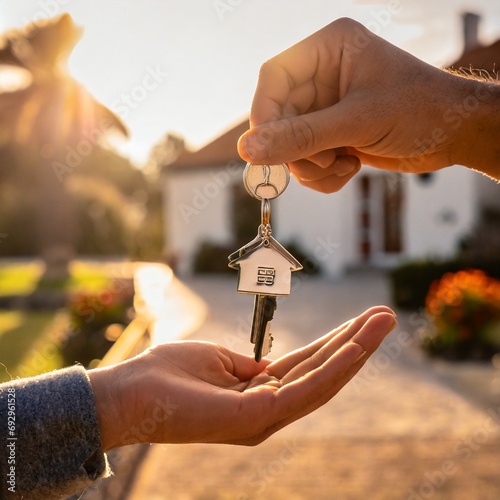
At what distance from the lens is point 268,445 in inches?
249

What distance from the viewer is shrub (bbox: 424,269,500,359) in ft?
29.1

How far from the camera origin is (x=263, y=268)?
75.0 inches

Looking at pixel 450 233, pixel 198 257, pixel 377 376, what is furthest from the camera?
pixel 198 257

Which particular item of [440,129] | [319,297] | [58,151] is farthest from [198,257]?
[440,129]

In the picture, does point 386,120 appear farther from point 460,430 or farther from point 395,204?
point 395,204

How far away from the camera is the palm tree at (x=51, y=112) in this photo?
17719mm

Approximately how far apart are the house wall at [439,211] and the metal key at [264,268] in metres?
15.2

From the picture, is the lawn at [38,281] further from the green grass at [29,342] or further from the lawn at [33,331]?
the green grass at [29,342]

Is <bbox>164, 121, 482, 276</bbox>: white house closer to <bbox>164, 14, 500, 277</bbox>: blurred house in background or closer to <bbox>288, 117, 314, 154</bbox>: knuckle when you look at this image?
<bbox>164, 14, 500, 277</bbox>: blurred house in background

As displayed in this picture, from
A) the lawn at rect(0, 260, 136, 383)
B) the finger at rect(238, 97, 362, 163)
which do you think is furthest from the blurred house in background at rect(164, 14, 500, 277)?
the finger at rect(238, 97, 362, 163)

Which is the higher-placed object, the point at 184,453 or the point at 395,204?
the point at 395,204

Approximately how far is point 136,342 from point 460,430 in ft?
10.8

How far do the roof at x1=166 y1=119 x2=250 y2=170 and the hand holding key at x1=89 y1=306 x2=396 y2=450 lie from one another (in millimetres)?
18212

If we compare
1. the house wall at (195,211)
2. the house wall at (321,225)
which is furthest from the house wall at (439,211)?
the house wall at (195,211)
